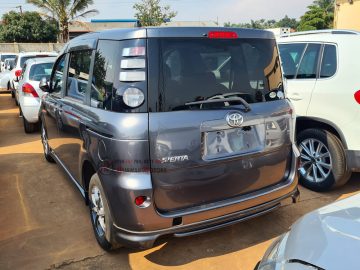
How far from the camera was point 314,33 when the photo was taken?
4.91m

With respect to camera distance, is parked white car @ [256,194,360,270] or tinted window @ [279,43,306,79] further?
tinted window @ [279,43,306,79]

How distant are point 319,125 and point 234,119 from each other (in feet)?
6.81

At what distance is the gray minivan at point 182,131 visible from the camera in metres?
2.73

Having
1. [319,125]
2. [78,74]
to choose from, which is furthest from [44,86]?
[319,125]

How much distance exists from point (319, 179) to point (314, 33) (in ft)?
6.23

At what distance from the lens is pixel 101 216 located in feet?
11.0

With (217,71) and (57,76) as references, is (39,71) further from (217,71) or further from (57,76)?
(217,71)

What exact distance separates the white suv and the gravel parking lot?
A: 403 mm

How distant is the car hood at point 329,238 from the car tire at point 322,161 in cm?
216

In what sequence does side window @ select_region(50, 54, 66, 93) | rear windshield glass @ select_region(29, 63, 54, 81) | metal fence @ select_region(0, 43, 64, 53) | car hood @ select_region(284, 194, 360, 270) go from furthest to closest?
metal fence @ select_region(0, 43, 64, 53)
rear windshield glass @ select_region(29, 63, 54, 81)
side window @ select_region(50, 54, 66, 93)
car hood @ select_region(284, 194, 360, 270)

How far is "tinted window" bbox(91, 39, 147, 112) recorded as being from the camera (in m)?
2.74

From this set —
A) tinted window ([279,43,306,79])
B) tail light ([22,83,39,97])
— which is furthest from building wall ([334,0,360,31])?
tail light ([22,83,39,97])

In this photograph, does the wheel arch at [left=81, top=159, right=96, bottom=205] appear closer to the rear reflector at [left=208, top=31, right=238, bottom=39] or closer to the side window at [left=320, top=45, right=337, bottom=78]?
the rear reflector at [left=208, top=31, right=238, bottom=39]

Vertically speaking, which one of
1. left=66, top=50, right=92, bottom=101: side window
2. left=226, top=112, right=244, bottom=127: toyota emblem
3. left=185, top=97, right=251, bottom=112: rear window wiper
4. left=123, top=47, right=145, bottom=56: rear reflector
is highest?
left=123, top=47, right=145, bottom=56: rear reflector
